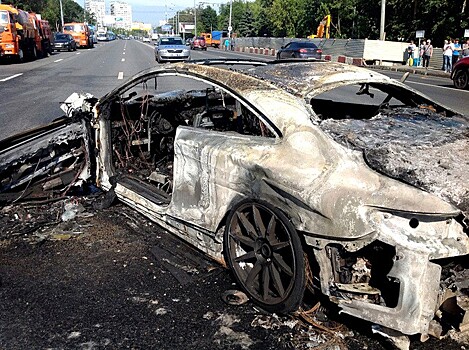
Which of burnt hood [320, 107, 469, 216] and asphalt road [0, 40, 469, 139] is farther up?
burnt hood [320, 107, 469, 216]

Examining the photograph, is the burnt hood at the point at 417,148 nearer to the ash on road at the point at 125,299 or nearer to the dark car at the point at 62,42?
the ash on road at the point at 125,299

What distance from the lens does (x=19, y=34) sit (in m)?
26.3

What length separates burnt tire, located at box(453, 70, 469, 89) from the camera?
1639cm

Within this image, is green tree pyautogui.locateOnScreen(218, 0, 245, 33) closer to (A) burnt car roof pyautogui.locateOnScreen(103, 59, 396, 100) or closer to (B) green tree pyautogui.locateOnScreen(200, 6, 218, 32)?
(B) green tree pyautogui.locateOnScreen(200, 6, 218, 32)

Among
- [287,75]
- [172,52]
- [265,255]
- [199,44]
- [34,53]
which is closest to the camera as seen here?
[265,255]

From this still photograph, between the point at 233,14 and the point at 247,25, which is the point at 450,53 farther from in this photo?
the point at 233,14

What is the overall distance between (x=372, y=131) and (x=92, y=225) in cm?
283

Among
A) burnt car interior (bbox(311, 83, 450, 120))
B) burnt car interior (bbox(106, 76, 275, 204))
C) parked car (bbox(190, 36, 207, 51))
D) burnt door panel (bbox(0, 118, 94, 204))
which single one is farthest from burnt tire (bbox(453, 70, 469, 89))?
parked car (bbox(190, 36, 207, 51))

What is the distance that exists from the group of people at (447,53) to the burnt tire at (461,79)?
584 centimetres

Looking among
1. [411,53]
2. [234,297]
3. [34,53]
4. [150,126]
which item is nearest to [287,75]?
[234,297]

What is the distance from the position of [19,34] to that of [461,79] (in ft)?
71.5

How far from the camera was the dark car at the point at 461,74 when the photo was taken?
16.3 metres

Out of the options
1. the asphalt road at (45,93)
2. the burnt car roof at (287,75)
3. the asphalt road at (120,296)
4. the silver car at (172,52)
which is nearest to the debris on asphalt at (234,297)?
the asphalt road at (120,296)

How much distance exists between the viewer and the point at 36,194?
16.9ft
